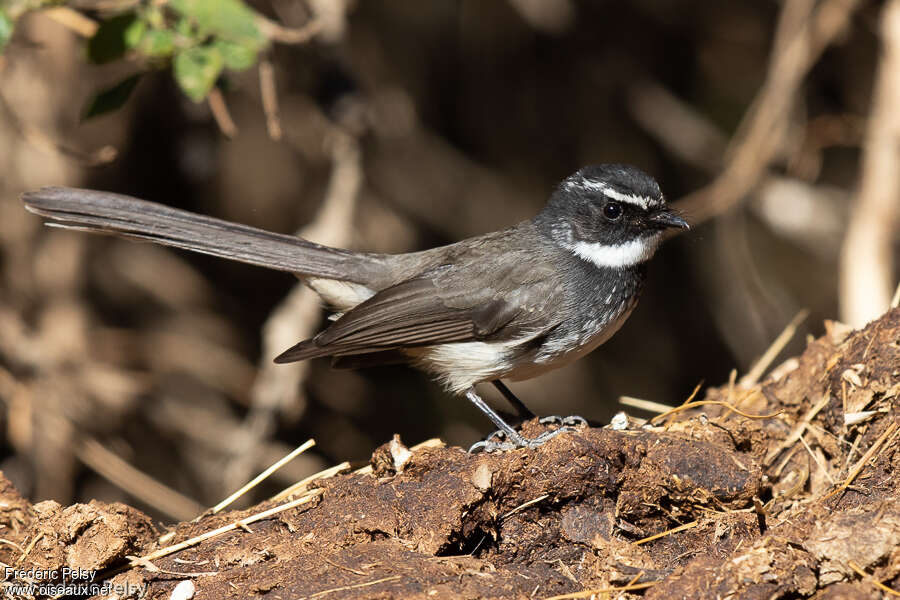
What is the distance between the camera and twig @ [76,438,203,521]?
6746mm

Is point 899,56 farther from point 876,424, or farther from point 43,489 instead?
point 43,489

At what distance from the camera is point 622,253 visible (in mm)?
5305

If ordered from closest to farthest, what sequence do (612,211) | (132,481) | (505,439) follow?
(505,439)
(612,211)
(132,481)

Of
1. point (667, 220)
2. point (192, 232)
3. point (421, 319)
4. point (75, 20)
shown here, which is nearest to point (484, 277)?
point (421, 319)

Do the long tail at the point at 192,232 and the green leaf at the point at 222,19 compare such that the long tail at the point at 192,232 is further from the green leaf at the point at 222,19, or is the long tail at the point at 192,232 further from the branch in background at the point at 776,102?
the branch in background at the point at 776,102

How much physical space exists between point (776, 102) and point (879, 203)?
104 cm

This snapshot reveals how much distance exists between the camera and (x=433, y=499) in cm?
377

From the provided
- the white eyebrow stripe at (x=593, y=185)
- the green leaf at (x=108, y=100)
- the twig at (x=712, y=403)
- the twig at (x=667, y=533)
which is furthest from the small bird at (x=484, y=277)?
the twig at (x=667, y=533)

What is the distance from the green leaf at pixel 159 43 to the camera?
4520mm

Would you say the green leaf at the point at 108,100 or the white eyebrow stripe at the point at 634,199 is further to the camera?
the white eyebrow stripe at the point at 634,199

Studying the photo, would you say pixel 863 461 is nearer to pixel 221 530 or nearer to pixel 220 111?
pixel 221 530

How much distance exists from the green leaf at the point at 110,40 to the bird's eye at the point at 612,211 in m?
2.55

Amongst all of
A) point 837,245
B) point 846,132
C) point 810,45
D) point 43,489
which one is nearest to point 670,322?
point 837,245

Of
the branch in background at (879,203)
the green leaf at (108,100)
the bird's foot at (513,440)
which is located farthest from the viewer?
the branch in background at (879,203)
